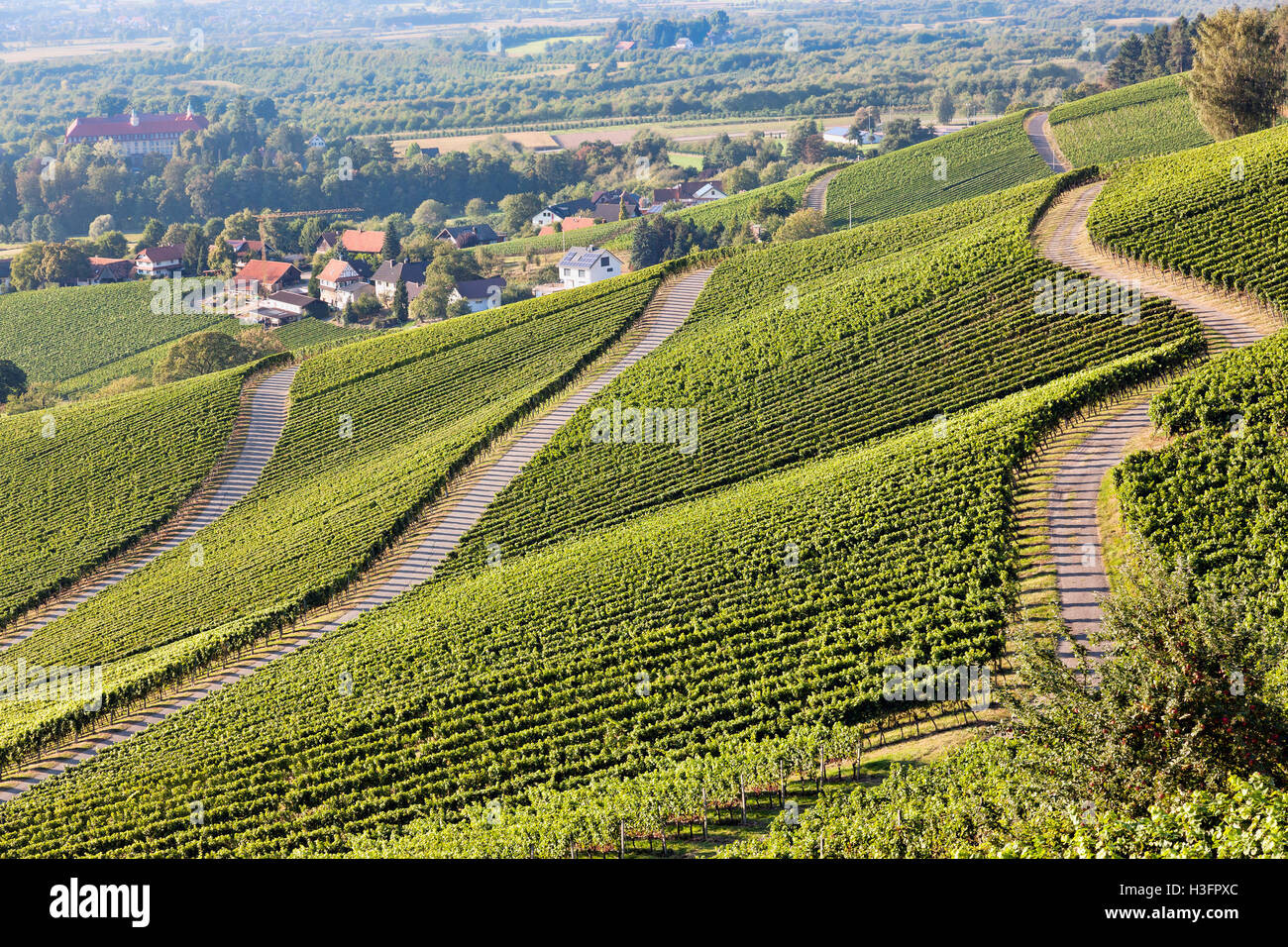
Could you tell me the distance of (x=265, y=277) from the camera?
407 ft

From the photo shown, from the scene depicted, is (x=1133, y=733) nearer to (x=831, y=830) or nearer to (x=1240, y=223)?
(x=831, y=830)

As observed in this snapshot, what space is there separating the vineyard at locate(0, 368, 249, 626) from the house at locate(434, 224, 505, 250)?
7108 centimetres

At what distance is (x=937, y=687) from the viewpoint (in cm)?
2666

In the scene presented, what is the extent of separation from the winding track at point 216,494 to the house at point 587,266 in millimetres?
40912

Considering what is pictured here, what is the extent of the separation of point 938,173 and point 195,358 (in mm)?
73600

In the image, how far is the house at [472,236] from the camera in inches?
5448

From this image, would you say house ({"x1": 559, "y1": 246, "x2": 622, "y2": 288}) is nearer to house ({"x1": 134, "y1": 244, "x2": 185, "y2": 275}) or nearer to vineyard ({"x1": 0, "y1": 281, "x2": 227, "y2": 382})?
vineyard ({"x1": 0, "y1": 281, "x2": 227, "y2": 382})

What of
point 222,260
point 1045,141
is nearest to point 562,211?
point 222,260

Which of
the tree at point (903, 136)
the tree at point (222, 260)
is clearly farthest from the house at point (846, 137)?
the tree at point (222, 260)

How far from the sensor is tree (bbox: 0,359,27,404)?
3403 inches

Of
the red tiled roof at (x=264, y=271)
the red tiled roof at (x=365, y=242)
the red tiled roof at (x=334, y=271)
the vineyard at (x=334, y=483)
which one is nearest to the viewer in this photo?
the vineyard at (x=334, y=483)

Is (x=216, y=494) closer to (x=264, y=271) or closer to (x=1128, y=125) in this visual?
(x=264, y=271)

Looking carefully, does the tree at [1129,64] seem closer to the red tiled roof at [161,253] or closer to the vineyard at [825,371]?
the vineyard at [825,371]

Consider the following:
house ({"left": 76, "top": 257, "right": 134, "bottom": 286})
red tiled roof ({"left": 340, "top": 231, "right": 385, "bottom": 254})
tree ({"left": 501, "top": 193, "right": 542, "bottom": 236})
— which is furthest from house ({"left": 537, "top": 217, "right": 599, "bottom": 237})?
house ({"left": 76, "top": 257, "right": 134, "bottom": 286})
